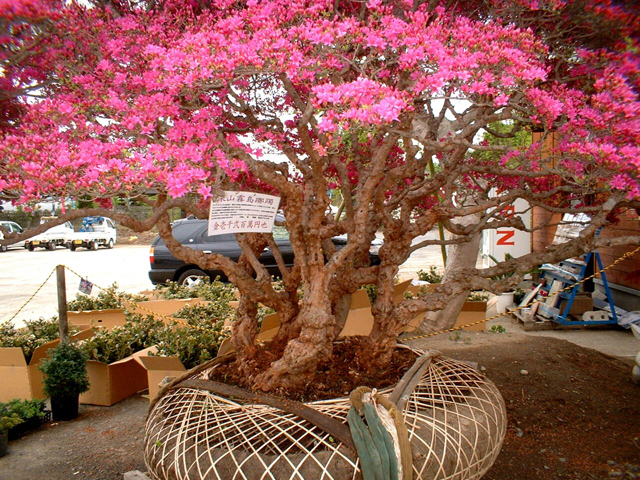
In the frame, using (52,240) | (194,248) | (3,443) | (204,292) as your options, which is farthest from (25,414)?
(52,240)

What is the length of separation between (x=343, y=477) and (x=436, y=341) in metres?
3.35

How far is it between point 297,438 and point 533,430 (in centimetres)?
187

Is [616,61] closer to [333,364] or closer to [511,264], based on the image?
[511,264]

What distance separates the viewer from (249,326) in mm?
2516

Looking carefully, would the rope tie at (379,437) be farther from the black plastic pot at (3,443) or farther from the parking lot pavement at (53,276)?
the parking lot pavement at (53,276)

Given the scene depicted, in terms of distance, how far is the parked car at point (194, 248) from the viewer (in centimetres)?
822

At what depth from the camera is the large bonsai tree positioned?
5.57 ft

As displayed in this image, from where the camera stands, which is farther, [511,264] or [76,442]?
[76,442]

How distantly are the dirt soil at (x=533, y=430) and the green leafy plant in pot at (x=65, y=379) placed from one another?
0.37ft

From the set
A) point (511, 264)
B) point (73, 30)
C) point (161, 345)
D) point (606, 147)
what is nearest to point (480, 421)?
point (511, 264)

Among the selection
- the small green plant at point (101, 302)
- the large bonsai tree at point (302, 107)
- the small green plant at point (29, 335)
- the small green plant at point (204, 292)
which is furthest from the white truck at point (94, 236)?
the large bonsai tree at point (302, 107)

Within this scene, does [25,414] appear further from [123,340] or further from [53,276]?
[53,276]

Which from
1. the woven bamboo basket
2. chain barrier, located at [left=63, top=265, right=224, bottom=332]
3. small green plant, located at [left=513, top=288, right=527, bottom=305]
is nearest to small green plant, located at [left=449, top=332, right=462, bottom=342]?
small green plant, located at [left=513, top=288, right=527, bottom=305]

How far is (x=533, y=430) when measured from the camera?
9.39 ft
